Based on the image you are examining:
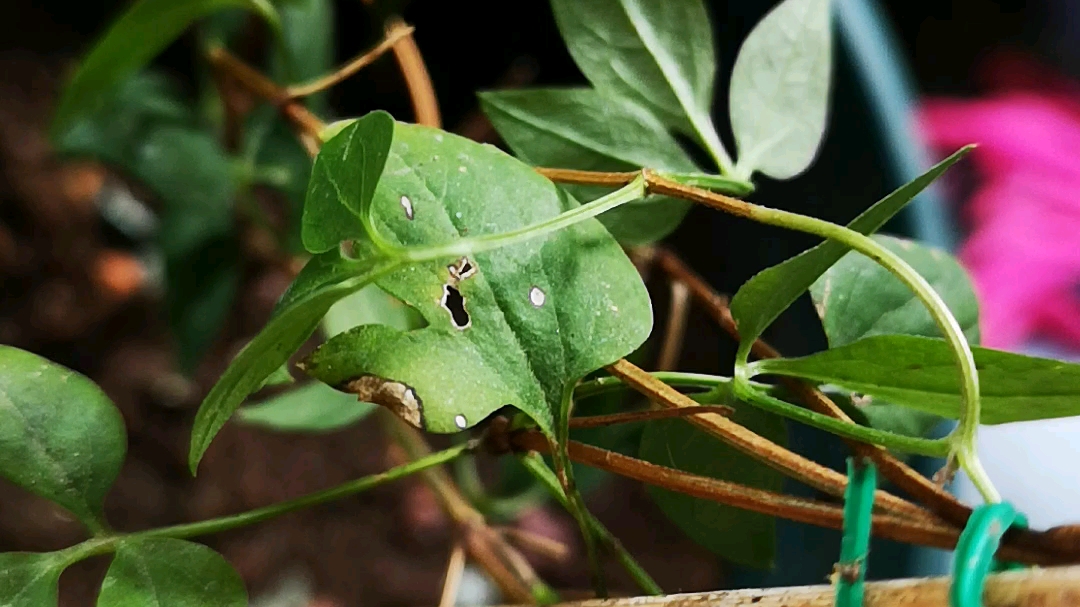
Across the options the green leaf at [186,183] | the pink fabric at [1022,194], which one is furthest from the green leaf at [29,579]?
the pink fabric at [1022,194]

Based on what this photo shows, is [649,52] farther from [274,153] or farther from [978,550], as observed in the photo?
[274,153]

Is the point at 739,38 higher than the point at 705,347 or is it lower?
higher

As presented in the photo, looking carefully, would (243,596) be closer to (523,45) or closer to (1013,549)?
(1013,549)

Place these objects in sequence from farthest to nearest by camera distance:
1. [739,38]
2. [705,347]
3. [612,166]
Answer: [705,347]
[739,38]
[612,166]

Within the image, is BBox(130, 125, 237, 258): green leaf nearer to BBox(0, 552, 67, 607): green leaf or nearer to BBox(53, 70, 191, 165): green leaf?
BBox(53, 70, 191, 165): green leaf

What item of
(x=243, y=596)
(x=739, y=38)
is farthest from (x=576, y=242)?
(x=739, y=38)

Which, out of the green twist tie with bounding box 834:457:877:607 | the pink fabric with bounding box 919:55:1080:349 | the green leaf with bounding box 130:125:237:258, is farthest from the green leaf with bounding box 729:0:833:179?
the pink fabric with bounding box 919:55:1080:349

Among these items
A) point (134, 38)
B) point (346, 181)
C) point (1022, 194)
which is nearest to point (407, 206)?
point (346, 181)

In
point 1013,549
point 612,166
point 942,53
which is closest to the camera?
point 1013,549
